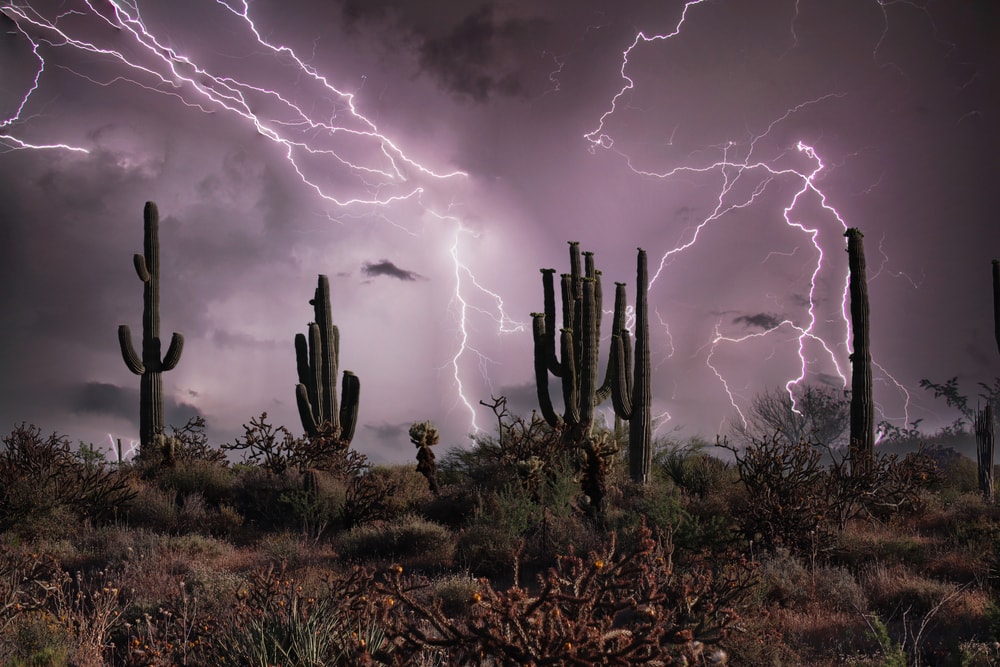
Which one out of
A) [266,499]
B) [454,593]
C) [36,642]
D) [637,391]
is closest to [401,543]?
[454,593]

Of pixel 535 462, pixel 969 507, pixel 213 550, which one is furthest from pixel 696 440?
pixel 213 550

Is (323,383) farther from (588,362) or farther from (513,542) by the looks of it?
(513,542)

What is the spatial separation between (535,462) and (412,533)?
8.45 feet

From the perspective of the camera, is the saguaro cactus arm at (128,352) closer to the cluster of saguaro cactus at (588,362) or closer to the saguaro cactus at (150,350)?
the saguaro cactus at (150,350)

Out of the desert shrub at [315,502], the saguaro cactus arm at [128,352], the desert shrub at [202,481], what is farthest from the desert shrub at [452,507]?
the saguaro cactus arm at [128,352]

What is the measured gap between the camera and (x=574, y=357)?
1727cm

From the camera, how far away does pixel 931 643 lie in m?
7.47

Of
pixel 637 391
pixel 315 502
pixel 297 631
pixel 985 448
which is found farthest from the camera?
pixel 985 448

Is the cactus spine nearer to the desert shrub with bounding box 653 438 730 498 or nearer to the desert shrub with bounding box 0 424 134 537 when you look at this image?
the desert shrub with bounding box 653 438 730 498

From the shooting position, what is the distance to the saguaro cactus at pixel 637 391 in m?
17.6

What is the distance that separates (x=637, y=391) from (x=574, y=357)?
1802 mm

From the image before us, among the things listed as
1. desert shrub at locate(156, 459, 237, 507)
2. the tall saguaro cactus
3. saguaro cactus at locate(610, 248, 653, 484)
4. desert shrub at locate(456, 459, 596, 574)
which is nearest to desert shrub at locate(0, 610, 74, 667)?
desert shrub at locate(456, 459, 596, 574)

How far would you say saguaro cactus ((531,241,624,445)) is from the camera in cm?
1691

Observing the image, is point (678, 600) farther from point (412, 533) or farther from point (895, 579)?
point (412, 533)
